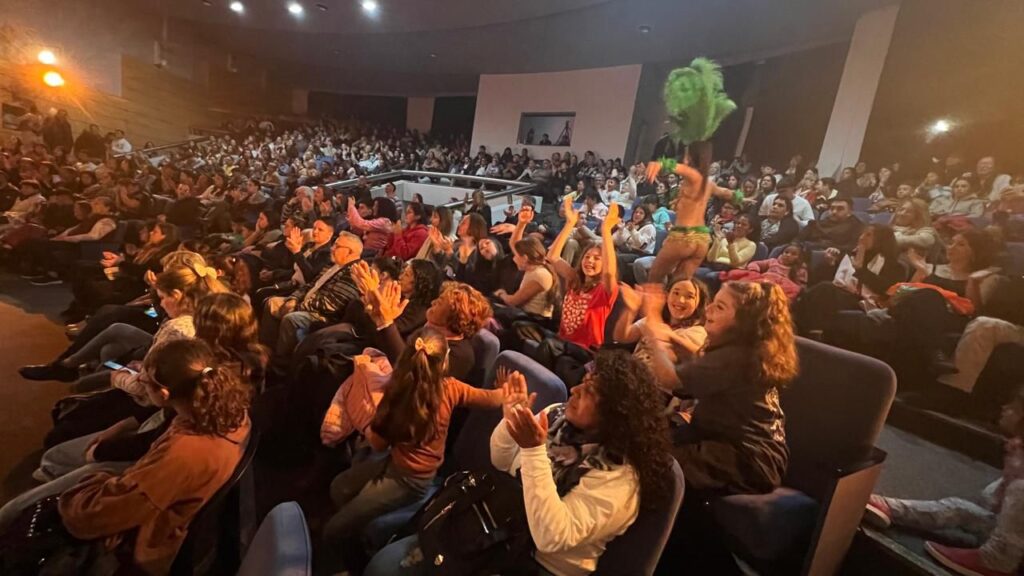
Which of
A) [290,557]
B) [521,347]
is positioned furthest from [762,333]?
[290,557]

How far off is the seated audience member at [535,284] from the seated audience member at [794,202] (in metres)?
1.21

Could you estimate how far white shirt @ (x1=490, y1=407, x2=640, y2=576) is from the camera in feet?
3.09

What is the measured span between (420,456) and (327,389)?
2.28ft

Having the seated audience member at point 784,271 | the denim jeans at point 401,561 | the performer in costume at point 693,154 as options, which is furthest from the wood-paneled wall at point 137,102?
the seated audience member at point 784,271

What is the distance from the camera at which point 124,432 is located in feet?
5.00

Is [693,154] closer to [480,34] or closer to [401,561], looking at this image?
[480,34]

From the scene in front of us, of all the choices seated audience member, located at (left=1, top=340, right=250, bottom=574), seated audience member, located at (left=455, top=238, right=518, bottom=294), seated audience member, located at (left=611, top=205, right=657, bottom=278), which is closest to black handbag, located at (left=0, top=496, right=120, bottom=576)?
seated audience member, located at (left=1, top=340, right=250, bottom=574)

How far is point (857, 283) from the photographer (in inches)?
82.7

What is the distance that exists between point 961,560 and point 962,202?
1.31m

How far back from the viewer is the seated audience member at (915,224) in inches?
78.2

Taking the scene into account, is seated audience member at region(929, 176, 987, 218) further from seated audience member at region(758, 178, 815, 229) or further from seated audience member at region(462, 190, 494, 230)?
seated audience member at region(462, 190, 494, 230)

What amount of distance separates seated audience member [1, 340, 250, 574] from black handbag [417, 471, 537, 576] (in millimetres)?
572

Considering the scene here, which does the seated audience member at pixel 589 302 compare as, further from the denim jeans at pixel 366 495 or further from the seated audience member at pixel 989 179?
the seated audience member at pixel 989 179

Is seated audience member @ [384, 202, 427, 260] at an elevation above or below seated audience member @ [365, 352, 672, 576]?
above
